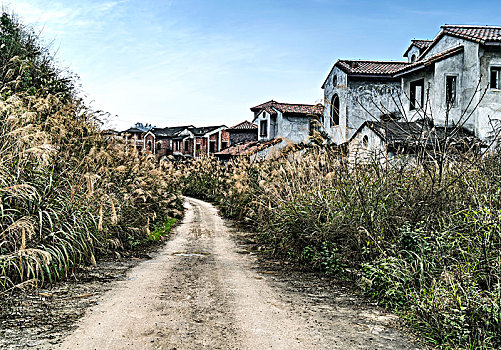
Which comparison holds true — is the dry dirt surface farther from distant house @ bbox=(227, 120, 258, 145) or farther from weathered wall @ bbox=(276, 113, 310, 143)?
distant house @ bbox=(227, 120, 258, 145)

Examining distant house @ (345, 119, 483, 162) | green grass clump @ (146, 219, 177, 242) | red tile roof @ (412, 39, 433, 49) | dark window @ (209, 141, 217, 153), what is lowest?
green grass clump @ (146, 219, 177, 242)

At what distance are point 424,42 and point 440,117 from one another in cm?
1291

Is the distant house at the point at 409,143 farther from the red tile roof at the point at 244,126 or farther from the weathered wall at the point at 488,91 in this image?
the red tile roof at the point at 244,126

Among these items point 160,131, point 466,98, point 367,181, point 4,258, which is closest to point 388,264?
point 367,181

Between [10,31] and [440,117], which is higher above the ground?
[10,31]

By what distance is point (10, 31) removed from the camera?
1614 cm

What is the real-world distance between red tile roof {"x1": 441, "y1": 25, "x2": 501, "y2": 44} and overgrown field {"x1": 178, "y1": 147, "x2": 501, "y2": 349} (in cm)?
1284

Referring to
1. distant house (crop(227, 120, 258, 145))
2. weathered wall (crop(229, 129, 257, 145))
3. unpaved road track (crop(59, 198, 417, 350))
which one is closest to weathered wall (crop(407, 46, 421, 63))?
distant house (crop(227, 120, 258, 145))

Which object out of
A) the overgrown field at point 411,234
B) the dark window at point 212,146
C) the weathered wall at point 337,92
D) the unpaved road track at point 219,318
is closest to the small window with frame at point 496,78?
the weathered wall at point 337,92

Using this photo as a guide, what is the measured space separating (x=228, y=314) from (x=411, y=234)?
8.41 feet

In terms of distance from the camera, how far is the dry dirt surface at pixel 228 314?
13.8 ft

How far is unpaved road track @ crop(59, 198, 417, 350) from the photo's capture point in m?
4.18

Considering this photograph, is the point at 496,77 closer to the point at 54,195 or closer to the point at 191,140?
the point at 54,195

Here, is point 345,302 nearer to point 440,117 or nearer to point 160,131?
point 440,117
